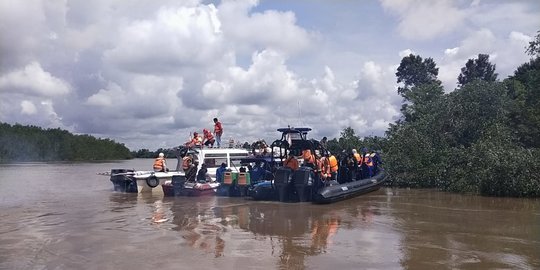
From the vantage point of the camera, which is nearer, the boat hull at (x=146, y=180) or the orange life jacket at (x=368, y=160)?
the orange life jacket at (x=368, y=160)

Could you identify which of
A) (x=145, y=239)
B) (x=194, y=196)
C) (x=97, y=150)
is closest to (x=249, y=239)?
(x=145, y=239)

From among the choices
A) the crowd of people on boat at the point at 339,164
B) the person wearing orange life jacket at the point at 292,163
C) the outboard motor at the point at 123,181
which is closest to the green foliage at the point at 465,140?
the crowd of people on boat at the point at 339,164

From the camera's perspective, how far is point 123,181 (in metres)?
21.2

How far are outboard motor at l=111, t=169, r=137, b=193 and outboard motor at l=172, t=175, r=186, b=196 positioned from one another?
8.27ft

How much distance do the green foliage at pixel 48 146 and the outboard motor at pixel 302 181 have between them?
56.5m

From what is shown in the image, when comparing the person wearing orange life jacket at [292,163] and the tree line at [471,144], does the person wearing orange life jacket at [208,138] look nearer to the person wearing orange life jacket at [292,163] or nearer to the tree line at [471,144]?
the person wearing orange life jacket at [292,163]

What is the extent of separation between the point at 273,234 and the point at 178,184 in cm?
862

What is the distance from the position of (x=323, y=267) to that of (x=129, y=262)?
9.73ft

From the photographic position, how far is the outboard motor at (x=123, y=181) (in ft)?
67.3

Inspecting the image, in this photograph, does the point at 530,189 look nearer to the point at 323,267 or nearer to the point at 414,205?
the point at 414,205

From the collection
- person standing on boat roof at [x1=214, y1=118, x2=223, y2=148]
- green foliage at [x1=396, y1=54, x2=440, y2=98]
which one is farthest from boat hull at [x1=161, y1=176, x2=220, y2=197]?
green foliage at [x1=396, y1=54, x2=440, y2=98]

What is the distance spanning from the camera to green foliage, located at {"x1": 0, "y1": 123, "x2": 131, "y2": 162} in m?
65.7

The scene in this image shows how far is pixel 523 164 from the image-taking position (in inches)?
653

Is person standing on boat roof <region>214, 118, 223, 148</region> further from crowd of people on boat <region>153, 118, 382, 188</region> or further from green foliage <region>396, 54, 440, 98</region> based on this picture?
green foliage <region>396, 54, 440, 98</region>
